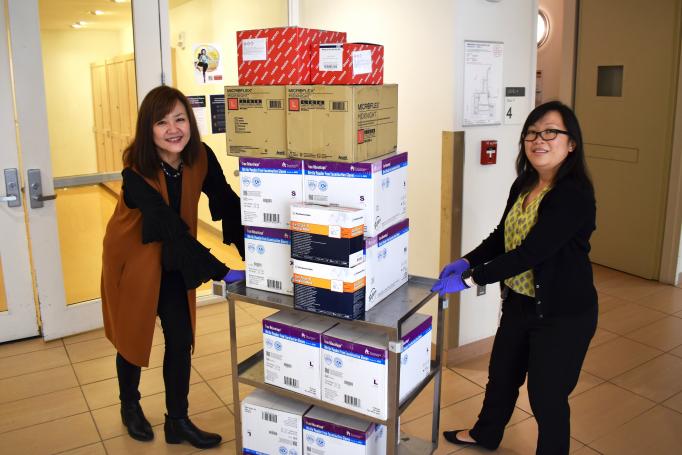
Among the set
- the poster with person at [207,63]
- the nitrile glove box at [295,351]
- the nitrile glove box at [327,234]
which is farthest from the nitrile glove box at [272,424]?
the poster with person at [207,63]

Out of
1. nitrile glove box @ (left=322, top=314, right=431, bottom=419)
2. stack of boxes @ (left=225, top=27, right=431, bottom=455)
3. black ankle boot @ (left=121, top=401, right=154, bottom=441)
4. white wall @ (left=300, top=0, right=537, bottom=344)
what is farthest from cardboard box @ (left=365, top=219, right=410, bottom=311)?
black ankle boot @ (left=121, top=401, right=154, bottom=441)

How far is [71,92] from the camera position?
3865 mm

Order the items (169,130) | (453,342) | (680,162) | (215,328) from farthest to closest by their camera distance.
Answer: (680,162), (215,328), (453,342), (169,130)

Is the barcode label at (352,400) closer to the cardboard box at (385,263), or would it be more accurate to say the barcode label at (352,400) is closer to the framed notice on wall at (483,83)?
the cardboard box at (385,263)

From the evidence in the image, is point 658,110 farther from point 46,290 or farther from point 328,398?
point 46,290

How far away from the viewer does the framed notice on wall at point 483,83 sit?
3322mm

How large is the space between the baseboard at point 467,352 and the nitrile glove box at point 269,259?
1.60 m

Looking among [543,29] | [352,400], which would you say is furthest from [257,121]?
[543,29]

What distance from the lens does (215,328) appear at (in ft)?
13.8

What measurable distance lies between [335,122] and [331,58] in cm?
22

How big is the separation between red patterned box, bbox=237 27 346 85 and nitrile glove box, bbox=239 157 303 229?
29 centimetres

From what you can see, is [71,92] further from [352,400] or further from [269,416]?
[352,400]

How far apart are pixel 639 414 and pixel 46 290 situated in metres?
3.48

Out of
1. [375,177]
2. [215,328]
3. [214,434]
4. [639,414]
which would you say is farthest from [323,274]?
Answer: [215,328]
